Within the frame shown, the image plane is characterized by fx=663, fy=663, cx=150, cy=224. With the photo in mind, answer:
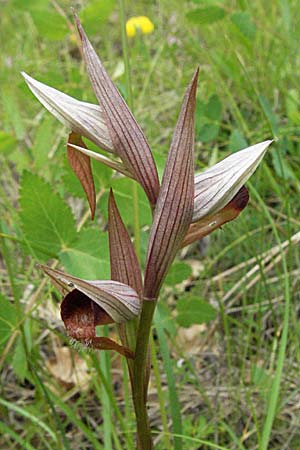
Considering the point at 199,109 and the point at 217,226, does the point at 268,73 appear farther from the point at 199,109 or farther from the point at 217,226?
the point at 217,226

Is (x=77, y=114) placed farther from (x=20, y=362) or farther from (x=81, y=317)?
(x=20, y=362)

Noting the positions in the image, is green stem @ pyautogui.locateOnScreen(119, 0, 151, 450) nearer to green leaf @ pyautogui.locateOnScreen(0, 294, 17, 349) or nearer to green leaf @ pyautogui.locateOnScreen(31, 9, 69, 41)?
green leaf @ pyautogui.locateOnScreen(0, 294, 17, 349)

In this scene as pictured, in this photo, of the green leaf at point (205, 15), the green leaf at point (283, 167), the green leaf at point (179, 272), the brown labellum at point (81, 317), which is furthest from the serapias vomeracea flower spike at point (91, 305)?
the green leaf at point (205, 15)

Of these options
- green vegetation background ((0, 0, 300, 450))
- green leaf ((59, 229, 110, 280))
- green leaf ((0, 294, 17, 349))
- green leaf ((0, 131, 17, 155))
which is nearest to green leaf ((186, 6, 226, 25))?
green vegetation background ((0, 0, 300, 450))

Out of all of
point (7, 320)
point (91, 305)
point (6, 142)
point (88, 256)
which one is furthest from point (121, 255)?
point (6, 142)

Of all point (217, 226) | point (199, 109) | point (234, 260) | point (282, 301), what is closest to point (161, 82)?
point (199, 109)

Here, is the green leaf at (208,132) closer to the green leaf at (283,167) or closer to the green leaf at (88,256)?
the green leaf at (283,167)

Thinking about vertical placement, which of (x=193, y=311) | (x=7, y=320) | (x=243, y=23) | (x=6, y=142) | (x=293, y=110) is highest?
(x=243, y=23)
